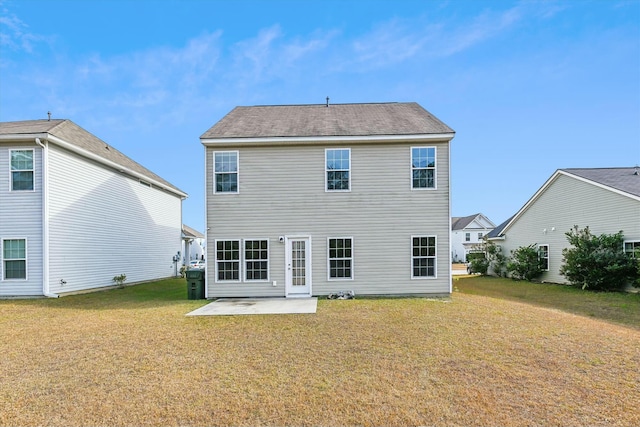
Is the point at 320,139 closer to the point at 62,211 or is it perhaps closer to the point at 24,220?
the point at 62,211

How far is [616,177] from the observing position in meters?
15.7

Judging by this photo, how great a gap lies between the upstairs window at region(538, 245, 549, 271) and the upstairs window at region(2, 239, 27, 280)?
23586mm

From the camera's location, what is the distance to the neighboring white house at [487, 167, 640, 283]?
13.7m

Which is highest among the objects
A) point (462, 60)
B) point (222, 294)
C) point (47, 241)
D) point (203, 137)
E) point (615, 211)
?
point (462, 60)

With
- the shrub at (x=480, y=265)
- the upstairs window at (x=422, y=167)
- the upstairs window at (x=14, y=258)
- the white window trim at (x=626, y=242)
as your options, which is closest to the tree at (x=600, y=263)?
the white window trim at (x=626, y=242)

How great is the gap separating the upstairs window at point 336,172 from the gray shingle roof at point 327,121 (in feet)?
2.48

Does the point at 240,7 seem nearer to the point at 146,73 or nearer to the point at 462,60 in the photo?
the point at 146,73

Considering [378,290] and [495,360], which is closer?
[495,360]

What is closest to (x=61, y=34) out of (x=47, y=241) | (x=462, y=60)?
(x=47, y=241)

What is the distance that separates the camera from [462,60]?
42.0 feet

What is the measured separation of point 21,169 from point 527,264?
23699mm

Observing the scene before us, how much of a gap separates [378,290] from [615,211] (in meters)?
11.2

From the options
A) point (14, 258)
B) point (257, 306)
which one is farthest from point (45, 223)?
point (257, 306)

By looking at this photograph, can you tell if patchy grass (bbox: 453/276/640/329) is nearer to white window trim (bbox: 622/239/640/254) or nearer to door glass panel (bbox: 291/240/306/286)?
white window trim (bbox: 622/239/640/254)
